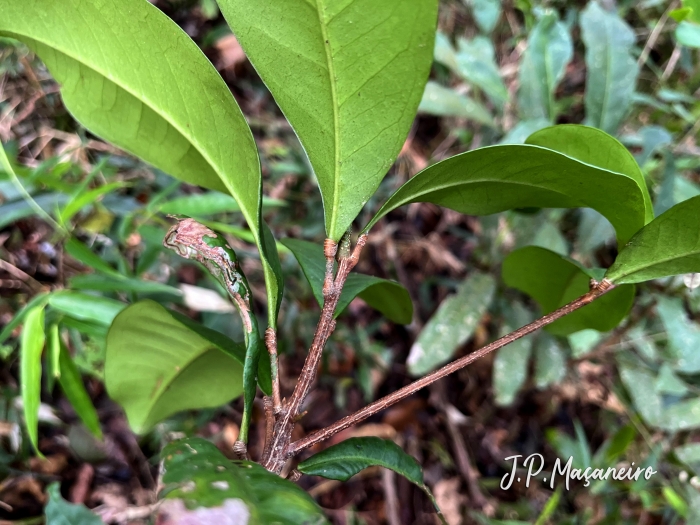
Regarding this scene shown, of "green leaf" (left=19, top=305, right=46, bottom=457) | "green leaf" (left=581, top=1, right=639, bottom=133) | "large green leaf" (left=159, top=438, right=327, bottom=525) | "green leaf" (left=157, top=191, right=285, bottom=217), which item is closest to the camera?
"large green leaf" (left=159, top=438, right=327, bottom=525)

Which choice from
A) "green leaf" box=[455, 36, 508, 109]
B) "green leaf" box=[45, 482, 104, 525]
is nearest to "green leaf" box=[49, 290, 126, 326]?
"green leaf" box=[45, 482, 104, 525]

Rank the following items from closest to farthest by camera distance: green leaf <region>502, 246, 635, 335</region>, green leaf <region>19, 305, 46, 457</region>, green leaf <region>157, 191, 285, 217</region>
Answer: green leaf <region>502, 246, 635, 335</region> < green leaf <region>19, 305, 46, 457</region> < green leaf <region>157, 191, 285, 217</region>

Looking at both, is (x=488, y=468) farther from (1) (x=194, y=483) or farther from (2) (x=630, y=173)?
(1) (x=194, y=483)

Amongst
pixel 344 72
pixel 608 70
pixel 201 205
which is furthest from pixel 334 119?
pixel 608 70

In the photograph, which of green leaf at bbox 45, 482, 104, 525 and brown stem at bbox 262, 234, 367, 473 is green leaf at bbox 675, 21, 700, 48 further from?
green leaf at bbox 45, 482, 104, 525

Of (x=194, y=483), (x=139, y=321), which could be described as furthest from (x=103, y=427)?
(x=194, y=483)

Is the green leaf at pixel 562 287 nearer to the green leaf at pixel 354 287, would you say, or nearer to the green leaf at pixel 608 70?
the green leaf at pixel 354 287
